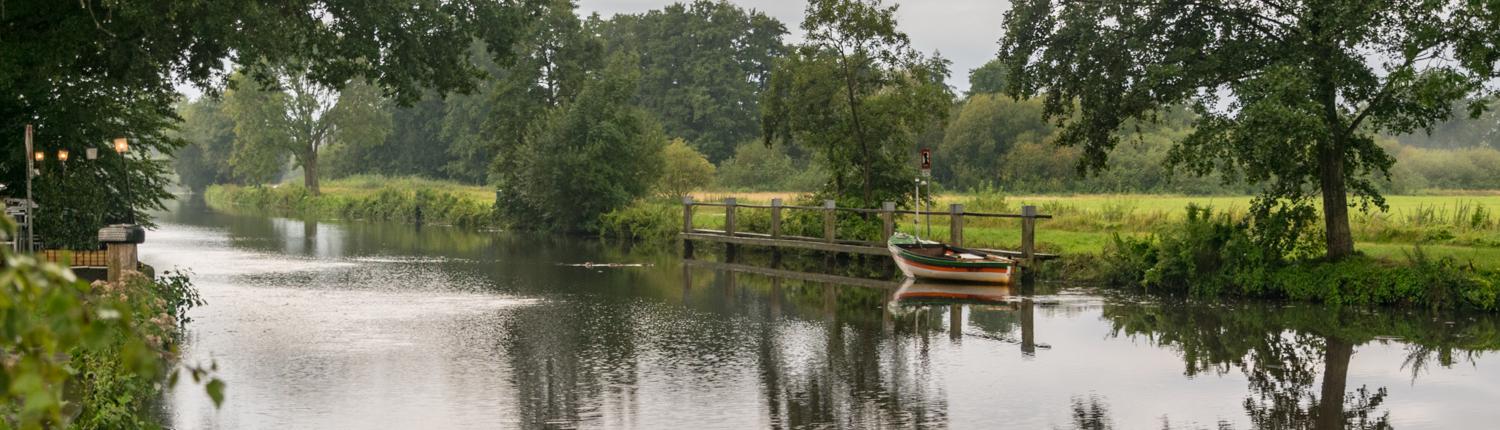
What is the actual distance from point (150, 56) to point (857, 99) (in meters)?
18.3

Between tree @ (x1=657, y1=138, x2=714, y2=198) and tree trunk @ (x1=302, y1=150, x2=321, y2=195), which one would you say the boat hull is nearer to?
tree @ (x1=657, y1=138, x2=714, y2=198)

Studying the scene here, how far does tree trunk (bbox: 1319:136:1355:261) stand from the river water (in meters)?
2.22

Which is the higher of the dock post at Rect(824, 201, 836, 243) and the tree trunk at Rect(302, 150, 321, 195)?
the tree trunk at Rect(302, 150, 321, 195)

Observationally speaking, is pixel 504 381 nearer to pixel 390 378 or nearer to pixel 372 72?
pixel 390 378

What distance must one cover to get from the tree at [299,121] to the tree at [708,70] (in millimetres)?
18602

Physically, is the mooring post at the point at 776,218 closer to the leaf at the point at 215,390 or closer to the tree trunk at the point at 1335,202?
the tree trunk at the point at 1335,202

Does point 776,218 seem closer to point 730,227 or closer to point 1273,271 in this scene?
point 730,227

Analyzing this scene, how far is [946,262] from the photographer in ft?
87.8

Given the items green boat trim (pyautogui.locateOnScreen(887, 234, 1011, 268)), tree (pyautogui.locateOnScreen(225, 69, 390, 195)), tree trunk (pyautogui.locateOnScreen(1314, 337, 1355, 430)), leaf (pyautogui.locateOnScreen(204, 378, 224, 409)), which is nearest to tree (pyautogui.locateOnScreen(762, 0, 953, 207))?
green boat trim (pyautogui.locateOnScreen(887, 234, 1011, 268))

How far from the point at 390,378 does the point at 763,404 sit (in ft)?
14.4

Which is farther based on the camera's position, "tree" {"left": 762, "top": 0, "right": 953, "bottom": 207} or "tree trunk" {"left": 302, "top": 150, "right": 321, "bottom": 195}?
"tree trunk" {"left": 302, "top": 150, "right": 321, "bottom": 195}

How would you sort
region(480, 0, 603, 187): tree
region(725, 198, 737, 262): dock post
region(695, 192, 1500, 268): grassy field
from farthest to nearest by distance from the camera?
region(480, 0, 603, 187): tree, region(725, 198, 737, 262): dock post, region(695, 192, 1500, 268): grassy field

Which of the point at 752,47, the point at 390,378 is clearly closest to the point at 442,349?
the point at 390,378

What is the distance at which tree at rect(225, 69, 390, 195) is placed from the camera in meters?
89.2
